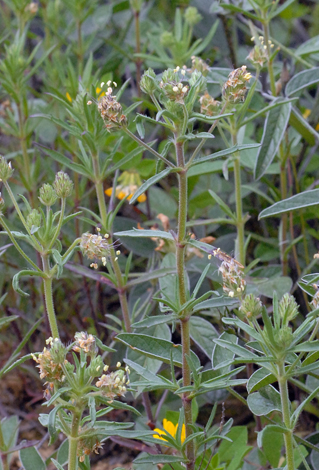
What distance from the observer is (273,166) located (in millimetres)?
1195

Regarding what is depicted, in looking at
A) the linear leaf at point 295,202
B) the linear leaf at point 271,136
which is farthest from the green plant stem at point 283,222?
the linear leaf at point 295,202

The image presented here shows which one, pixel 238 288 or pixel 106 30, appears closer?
pixel 238 288

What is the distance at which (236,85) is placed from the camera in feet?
2.11

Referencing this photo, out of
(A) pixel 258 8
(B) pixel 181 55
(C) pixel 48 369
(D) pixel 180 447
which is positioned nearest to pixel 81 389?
(C) pixel 48 369

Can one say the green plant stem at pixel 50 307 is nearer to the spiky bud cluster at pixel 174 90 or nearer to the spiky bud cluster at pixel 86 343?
the spiky bud cluster at pixel 86 343

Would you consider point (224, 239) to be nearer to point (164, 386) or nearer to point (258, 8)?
point (258, 8)

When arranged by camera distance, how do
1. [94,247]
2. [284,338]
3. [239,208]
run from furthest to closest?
[239,208]
[94,247]
[284,338]

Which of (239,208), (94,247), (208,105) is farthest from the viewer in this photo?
(239,208)

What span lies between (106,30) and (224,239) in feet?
3.05

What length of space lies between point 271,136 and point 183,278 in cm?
40

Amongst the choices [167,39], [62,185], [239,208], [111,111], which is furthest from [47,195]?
[167,39]

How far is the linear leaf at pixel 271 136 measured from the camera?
3.09 feet

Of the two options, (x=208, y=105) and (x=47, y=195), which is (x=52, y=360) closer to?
(x=47, y=195)

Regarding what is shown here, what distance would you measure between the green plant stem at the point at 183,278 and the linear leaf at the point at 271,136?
306 millimetres
